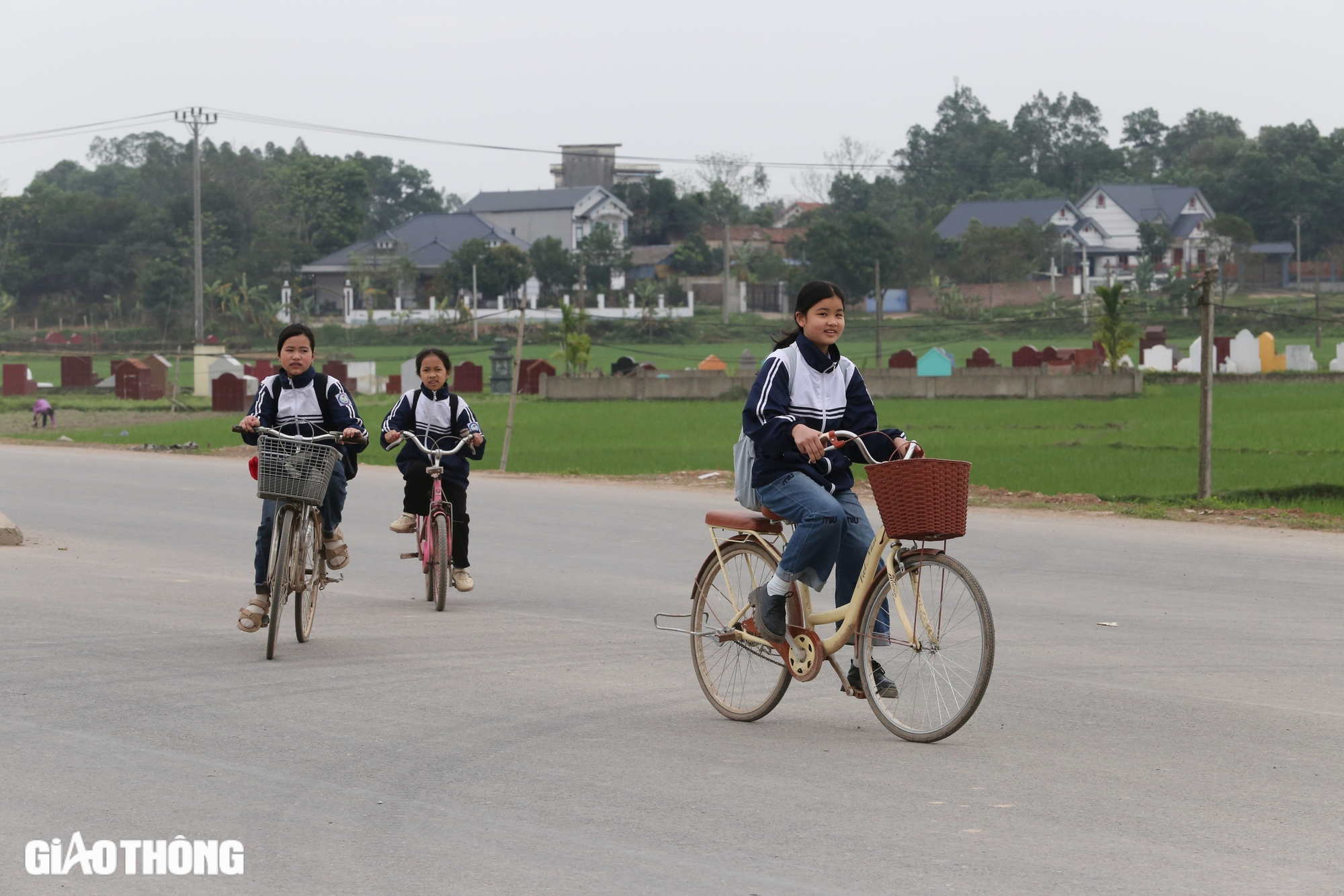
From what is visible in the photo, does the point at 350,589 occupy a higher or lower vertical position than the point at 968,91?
lower

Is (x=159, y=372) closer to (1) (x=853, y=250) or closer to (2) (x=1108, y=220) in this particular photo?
(1) (x=853, y=250)

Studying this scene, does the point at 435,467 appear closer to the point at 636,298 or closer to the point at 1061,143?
the point at 636,298

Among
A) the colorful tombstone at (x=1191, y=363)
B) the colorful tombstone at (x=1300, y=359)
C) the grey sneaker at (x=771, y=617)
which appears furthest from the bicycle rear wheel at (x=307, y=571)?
the colorful tombstone at (x=1300, y=359)

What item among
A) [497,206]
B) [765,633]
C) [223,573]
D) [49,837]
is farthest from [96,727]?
[497,206]

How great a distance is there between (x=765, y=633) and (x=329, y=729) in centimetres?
193

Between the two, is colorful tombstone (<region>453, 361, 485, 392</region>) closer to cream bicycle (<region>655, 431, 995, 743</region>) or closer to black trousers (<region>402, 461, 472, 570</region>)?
black trousers (<region>402, 461, 472, 570</region>)

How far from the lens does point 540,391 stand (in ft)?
158

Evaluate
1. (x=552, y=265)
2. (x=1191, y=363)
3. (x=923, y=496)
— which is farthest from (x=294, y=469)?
(x=552, y=265)

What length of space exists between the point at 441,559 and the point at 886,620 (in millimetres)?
4653

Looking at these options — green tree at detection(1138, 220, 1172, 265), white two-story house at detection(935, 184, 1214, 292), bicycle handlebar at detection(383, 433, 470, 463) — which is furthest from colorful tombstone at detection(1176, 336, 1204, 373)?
green tree at detection(1138, 220, 1172, 265)

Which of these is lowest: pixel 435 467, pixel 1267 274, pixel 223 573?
pixel 223 573

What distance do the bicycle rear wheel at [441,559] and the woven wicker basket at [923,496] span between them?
501 centimetres

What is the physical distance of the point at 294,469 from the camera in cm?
846

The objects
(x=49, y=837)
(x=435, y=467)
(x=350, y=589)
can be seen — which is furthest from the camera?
(x=350, y=589)
